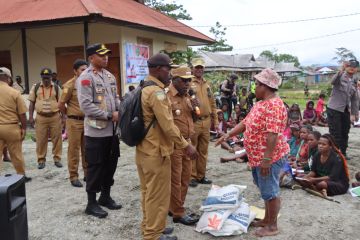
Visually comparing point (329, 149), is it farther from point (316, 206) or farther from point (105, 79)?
point (105, 79)

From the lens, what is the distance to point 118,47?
12.5 m

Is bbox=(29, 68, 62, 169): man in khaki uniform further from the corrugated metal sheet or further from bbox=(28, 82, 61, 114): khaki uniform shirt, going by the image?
the corrugated metal sheet

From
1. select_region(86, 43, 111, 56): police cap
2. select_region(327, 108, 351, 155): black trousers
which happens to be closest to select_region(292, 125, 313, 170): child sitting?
select_region(327, 108, 351, 155): black trousers

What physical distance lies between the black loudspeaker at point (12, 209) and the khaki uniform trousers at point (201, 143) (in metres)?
3.16

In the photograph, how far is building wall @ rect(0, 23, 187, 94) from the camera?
12.5m

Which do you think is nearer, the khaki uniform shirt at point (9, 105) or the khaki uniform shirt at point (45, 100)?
the khaki uniform shirt at point (9, 105)

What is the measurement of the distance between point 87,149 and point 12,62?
36.6 feet

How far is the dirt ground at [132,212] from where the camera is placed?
13.4 feet

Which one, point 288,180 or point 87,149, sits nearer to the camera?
point 87,149

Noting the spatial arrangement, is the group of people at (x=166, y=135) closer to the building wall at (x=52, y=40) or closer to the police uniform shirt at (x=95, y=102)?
the police uniform shirt at (x=95, y=102)

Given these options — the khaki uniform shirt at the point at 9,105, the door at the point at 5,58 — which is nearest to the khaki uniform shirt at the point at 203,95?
the khaki uniform shirt at the point at 9,105

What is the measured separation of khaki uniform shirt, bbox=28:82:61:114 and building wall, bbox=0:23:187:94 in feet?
19.3

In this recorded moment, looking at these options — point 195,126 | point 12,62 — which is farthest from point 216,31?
point 195,126

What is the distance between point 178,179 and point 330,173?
2.42 m
